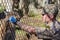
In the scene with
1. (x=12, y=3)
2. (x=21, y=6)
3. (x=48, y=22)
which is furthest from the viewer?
(x=21, y=6)

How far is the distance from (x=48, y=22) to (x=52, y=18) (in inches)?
4.1

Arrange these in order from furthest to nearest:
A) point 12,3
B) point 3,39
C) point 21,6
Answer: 1. point 21,6
2. point 12,3
3. point 3,39

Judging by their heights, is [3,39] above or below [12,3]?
above

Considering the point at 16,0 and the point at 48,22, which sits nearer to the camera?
the point at 48,22

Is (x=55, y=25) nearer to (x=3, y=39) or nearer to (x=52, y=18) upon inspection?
(x=52, y=18)

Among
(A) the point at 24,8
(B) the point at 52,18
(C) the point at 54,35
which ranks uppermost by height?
(B) the point at 52,18

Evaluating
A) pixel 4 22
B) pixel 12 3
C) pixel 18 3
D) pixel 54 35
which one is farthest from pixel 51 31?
pixel 18 3

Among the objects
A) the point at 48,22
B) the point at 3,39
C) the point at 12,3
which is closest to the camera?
the point at 3,39

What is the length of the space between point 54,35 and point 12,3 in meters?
8.73

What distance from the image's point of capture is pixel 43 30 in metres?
5.04

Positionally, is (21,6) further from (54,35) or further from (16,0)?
(54,35)

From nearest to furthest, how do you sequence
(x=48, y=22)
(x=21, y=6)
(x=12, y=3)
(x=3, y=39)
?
(x=3, y=39), (x=48, y=22), (x=12, y=3), (x=21, y=6)

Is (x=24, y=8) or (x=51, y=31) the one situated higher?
(x=51, y=31)

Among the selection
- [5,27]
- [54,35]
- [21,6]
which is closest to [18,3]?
[21,6]
